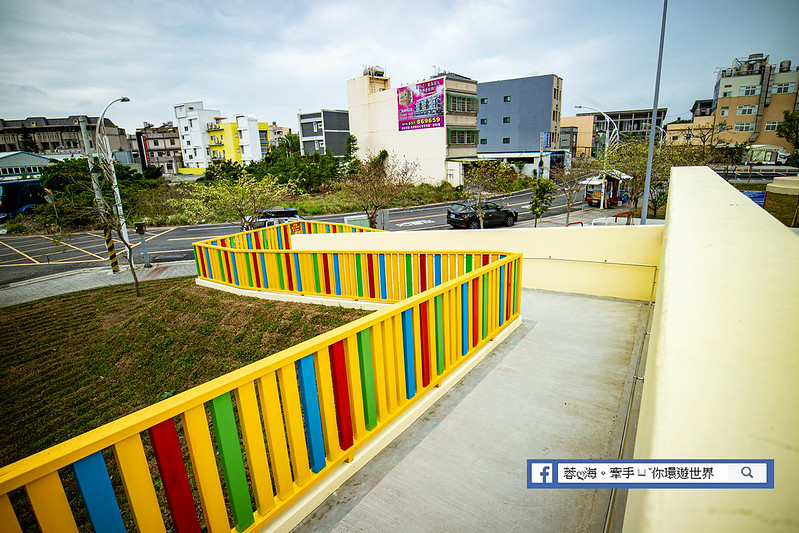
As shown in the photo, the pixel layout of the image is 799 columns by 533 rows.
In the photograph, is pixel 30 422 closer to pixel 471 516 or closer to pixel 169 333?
pixel 169 333

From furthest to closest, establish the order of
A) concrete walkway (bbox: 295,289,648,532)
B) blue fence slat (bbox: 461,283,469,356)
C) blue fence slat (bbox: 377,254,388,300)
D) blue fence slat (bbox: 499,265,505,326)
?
1. blue fence slat (bbox: 377,254,388,300)
2. blue fence slat (bbox: 499,265,505,326)
3. blue fence slat (bbox: 461,283,469,356)
4. concrete walkway (bbox: 295,289,648,532)

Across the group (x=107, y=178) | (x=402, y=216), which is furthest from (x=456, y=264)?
(x=402, y=216)

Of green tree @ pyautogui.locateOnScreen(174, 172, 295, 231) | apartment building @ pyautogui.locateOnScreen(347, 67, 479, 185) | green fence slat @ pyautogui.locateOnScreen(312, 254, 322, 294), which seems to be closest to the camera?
green fence slat @ pyautogui.locateOnScreen(312, 254, 322, 294)

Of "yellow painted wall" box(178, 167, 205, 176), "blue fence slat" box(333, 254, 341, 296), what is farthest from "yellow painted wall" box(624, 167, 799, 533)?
"yellow painted wall" box(178, 167, 205, 176)

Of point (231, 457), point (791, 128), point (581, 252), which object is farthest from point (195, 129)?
point (791, 128)

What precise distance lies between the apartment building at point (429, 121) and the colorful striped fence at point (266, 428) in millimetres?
39731

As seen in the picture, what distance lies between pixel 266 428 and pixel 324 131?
221ft

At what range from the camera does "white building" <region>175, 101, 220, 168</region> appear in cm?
7244

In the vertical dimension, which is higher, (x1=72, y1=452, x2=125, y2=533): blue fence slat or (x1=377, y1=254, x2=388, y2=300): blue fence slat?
(x1=72, y1=452, x2=125, y2=533): blue fence slat

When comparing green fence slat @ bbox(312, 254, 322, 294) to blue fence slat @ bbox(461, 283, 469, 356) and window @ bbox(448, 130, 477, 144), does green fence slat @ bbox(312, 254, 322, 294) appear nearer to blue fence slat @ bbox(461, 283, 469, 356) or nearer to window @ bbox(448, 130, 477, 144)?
blue fence slat @ bbox(461, 283, 469, 356)

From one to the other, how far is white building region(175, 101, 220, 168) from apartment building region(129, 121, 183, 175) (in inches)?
147

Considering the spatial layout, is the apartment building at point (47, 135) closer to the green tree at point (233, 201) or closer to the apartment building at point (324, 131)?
the apartment building at point (324, 131)

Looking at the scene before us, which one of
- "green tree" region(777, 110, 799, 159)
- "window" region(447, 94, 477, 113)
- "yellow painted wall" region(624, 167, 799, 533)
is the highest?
"window" region(447, 94, 477, 113)

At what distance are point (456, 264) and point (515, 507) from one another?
4.18m
